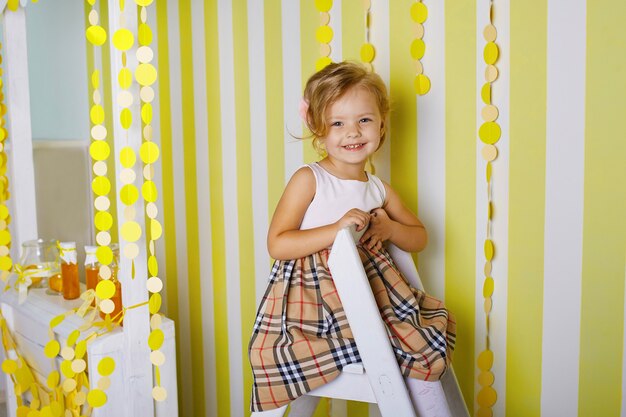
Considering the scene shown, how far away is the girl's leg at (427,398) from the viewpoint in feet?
3.11

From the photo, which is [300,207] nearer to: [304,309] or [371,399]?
[304,309]

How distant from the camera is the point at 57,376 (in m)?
1.40

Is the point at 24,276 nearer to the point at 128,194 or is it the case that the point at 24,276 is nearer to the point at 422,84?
the point at 128,194

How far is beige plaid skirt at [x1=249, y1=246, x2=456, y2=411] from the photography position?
0.96 metres

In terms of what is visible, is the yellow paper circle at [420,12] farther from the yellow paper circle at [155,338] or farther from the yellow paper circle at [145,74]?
the yellow paper circle at [155,338]

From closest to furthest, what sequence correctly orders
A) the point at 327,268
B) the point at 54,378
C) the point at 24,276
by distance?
the point at 327,268 < the point at 54,378 < the point at 24,276

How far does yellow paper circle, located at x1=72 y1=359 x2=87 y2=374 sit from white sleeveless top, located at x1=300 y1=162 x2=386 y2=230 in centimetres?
54

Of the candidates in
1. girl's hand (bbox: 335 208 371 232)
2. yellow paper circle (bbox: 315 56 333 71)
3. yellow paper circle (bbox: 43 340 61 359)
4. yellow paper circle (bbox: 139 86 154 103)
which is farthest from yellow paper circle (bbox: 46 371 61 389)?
yellow paper circle (bbox: 315 56 333 71)

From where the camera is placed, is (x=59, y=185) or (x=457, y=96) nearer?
(x=457, y=96)

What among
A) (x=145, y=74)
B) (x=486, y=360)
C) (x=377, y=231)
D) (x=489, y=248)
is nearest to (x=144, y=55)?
(x=145, y=74)

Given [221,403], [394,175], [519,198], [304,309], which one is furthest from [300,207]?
[221,403]

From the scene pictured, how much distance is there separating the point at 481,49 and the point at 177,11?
3.55ft

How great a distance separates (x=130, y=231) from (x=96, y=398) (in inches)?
13.6

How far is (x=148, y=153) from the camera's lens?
3.96ft
